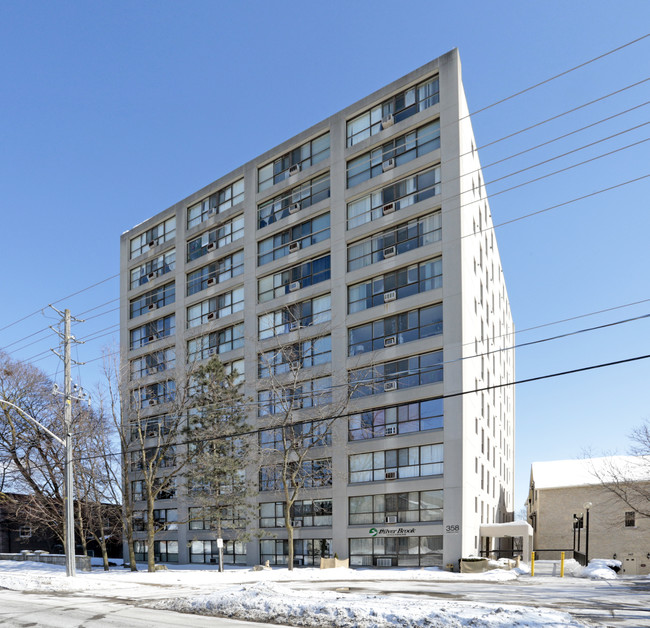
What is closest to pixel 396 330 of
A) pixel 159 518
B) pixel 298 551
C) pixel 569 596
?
pixel 298 551

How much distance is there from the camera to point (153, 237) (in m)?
58.3

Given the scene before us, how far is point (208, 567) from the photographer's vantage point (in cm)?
4459

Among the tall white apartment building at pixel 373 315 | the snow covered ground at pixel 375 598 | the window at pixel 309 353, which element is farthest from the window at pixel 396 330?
the snow covered ground at pixel 375 598

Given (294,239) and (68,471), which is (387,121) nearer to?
(294,239)

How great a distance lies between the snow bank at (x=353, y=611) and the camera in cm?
1309

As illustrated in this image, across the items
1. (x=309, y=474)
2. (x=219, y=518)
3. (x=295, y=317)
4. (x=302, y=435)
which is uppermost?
(x=295, y=317)

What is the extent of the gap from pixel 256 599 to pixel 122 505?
99.4ft

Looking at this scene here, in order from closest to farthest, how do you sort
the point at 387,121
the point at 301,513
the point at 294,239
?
the point at 387,121 < the point at 301,513 < the point at 294,239

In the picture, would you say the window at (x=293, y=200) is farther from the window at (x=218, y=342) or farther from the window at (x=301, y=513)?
the window at (x=301, y=513)

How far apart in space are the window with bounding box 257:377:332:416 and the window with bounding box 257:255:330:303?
6.64 meters

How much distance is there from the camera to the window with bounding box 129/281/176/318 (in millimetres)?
55062

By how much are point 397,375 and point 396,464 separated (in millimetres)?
5043

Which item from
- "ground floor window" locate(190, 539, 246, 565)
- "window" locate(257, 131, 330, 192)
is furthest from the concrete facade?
"window" locate(257, 131, 330, 192)

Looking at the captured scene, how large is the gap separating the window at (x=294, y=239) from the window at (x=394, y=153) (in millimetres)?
3349
